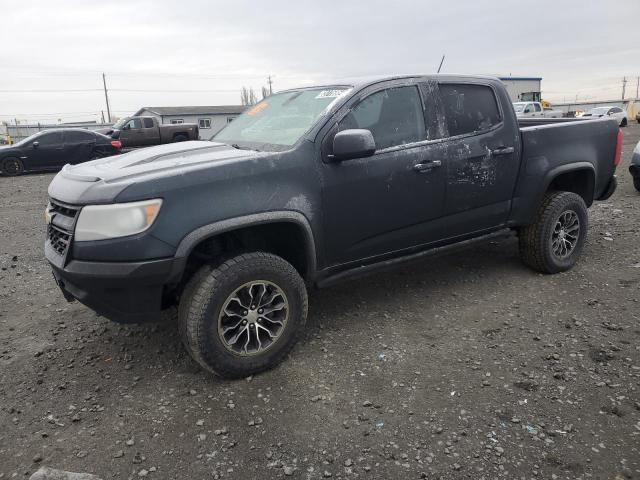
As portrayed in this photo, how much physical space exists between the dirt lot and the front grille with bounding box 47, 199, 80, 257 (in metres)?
0.89

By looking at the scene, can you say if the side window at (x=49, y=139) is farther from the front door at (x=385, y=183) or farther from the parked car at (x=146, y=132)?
the front door at (x=385, y=183)

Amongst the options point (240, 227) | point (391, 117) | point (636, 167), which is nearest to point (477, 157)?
point (391, 117)

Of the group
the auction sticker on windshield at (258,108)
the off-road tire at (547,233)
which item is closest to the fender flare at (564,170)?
the off-road tire at (547,233)

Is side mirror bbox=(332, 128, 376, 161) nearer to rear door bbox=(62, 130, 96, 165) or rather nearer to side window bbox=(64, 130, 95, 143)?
rear door bbox=(62, 130, 96, 165)

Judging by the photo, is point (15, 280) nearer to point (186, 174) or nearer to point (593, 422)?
point (186, 174)

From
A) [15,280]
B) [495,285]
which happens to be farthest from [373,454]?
[15,280]

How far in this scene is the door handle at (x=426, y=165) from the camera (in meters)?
3.52

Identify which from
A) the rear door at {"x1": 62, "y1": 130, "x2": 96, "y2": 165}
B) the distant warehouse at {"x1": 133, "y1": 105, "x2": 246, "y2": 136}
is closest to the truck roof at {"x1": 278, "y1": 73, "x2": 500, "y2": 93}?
the rear door at {"x1": 62, "y1": 130, "x2": 96, "y2": 165}

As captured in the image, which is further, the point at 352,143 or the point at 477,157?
the point at 477,157

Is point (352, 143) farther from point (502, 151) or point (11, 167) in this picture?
point (11, 167)

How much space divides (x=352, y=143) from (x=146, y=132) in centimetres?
1936

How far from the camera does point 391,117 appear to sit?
3.53 metres

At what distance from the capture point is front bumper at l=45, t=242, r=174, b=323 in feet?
8.61

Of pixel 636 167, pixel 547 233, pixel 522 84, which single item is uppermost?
pixel 522 84
